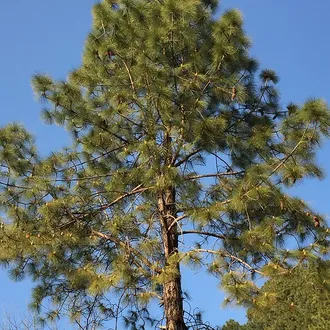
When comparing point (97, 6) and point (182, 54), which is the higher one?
point (97, 6)

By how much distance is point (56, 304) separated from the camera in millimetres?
7043

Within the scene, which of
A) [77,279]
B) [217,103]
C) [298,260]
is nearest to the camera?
[298,260]

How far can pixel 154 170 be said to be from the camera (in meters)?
6.17

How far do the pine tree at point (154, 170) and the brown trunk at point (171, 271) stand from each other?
0.6 inches

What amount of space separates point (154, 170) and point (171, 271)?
1.10 meters

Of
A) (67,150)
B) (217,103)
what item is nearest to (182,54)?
(217,103)

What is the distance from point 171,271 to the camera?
225 inches

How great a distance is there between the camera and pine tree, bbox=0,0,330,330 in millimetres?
6004

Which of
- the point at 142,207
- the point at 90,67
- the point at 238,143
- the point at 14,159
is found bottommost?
the point at 142,207

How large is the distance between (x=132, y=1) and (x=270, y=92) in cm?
228

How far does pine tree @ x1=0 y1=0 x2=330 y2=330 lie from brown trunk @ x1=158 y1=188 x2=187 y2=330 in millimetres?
15

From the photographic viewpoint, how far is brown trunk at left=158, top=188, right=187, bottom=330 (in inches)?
241

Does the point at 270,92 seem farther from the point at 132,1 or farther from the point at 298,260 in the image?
the point at 298,260

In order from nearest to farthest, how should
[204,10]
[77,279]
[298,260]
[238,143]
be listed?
[298,260] → [77,279] → [238,143] → [204,10]
